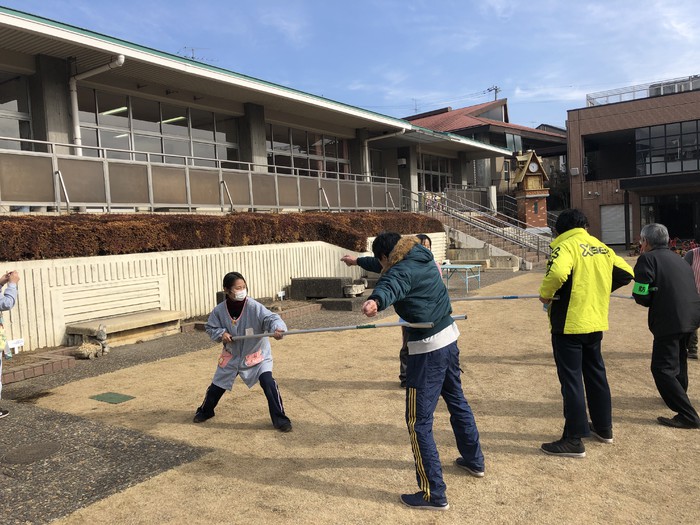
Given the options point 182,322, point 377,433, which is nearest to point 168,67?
point 182,322

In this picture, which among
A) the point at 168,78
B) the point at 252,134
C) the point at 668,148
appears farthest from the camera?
the point at 668,148

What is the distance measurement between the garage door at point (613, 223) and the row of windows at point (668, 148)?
2574 millimetres

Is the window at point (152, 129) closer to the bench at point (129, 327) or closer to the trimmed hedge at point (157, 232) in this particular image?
the trimmed hedge at point (157, 232)

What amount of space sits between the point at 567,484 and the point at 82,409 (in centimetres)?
470

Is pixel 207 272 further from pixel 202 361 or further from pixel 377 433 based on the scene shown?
pixel 377 433

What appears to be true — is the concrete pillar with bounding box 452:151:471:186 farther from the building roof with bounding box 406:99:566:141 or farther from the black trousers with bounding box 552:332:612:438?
the black trousers with bounding box 552:332:612:438

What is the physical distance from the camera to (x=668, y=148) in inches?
1150

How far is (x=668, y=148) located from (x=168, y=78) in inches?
1104

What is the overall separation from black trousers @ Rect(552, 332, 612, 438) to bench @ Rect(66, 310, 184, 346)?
6844 mm

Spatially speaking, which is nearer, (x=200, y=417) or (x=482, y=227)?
(x=200, y=417)

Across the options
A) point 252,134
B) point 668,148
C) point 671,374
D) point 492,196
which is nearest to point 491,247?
point 492,196

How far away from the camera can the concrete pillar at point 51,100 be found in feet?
38.0

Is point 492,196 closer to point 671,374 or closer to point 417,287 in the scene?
point 671,374

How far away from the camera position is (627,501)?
317 centimetres
